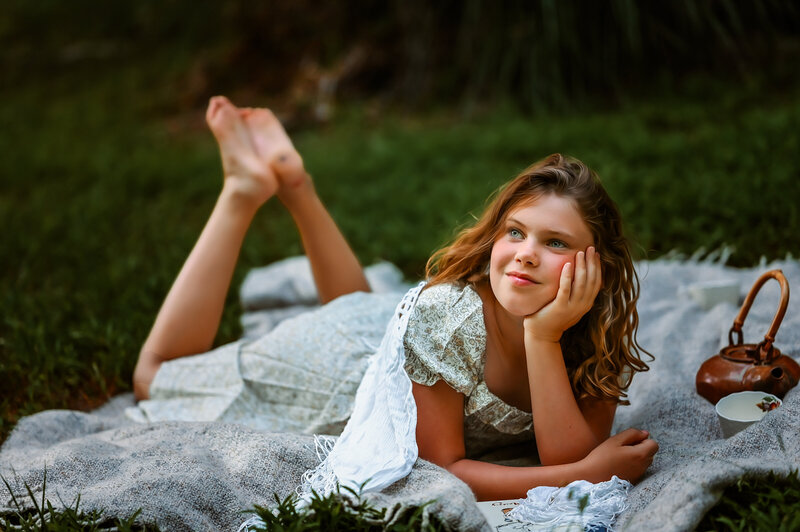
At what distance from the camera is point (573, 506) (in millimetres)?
1861

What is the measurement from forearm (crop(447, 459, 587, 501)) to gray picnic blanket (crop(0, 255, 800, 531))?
0.43ft

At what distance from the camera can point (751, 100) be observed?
5.26 m

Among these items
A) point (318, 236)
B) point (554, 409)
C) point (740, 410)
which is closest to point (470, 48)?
point (318, 236)

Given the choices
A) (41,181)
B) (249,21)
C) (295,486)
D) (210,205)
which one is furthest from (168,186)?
(295,486)

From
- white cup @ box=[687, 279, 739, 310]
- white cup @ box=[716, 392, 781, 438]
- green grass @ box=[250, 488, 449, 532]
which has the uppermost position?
green grass @ box=[250, 488, 449, 532]

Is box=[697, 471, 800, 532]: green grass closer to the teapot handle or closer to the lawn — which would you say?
the teapot handle

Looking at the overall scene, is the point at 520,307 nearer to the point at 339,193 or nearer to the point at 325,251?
the point at 325,251

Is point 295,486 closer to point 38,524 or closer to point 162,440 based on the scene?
point 162,440

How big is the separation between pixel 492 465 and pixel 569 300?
46 centimetres

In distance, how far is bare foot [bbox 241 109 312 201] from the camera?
298 cm

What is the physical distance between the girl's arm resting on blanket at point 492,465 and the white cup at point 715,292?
3.62 feet

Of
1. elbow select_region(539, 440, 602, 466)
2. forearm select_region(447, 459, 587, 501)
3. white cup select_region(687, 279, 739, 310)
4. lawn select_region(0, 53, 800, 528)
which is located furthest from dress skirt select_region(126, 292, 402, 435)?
white cup select_region(687, 279, 739, 310)

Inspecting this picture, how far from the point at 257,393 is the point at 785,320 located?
1.76 m

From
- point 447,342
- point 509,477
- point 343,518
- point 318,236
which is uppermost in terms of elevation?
point 318,236
